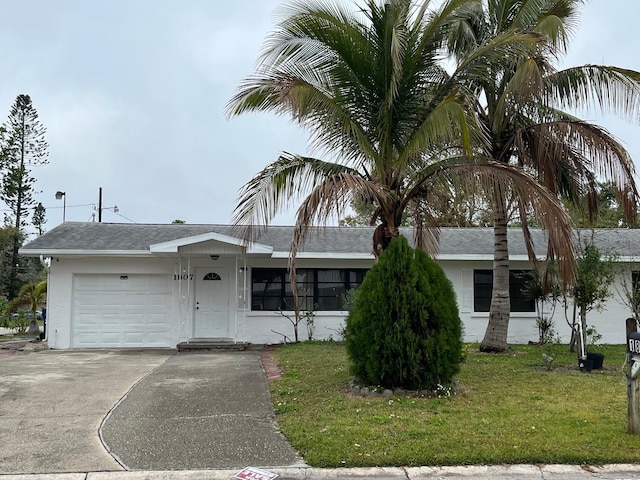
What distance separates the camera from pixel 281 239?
1658 cm

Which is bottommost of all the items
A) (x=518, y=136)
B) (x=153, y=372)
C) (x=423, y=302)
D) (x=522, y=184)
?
(x=153, y=372)

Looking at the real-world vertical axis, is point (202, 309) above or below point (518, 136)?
below

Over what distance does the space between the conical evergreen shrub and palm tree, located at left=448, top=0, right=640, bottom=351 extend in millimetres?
2808

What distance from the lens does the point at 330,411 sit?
22.9 feet

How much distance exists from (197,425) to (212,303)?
355 inches

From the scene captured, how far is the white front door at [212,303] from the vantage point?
50.0 feet

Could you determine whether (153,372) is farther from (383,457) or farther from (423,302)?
(383,457)

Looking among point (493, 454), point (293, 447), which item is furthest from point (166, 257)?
point (493, 454)

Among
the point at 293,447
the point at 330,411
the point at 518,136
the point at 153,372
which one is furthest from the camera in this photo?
the point at 518,136

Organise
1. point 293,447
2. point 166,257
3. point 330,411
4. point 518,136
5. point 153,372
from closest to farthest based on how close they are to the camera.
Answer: point 293,447, point 330,411, point 153,372, point 518,136, point 166,257

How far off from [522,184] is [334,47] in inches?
137

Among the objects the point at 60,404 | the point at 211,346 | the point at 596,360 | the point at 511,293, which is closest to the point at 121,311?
the point at 211,346

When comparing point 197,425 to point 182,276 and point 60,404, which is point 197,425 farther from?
point 182,276

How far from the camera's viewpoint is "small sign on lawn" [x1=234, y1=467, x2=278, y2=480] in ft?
15.7
